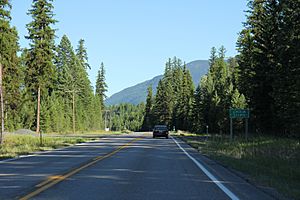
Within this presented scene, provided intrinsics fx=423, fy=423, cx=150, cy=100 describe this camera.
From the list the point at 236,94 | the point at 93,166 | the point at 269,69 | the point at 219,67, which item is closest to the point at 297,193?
the point at 93,166

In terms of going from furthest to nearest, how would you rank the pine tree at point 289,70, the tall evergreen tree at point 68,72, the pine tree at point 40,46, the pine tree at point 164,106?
the pine tree at point 164,106 → the tall evergreen tree at point 68,72 → the pine tree at point 40,46 → the pine tree at point 289,70

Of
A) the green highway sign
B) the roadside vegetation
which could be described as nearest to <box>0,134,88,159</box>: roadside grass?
the roadside vegetation

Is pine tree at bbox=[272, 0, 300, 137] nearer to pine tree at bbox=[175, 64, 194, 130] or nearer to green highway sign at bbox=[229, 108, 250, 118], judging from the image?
green highway sign at bbox=[229, 108, 250, 118]

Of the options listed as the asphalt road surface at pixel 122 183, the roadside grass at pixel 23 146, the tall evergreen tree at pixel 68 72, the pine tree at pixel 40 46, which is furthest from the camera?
the tall evergreen tree at pixel 68 72

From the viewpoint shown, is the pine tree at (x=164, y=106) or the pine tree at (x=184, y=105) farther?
the pine tree at (x=164, y=106)

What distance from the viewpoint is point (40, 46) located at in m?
55.5

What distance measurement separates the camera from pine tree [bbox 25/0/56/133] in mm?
55344

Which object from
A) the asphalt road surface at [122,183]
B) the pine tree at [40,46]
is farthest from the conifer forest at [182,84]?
the asphalt road surface at [122,183]

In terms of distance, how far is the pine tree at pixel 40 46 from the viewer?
5534 centimetres

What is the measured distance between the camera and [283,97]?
34844 mm

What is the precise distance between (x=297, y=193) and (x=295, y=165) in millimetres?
6486

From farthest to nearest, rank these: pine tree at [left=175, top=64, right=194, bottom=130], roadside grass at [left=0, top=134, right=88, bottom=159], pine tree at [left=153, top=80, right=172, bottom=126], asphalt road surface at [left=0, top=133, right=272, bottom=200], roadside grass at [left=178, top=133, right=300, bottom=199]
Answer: pine tree at [left=153, top=80, right=172, bottom=126], pine tree at [left=175, top=64, right=194, bottom=130], roadside grass at [left=0, top=134, right=88, bottom=159], roadside grass at [left=178, top=133, right=300, bottom=199], asphalt road surface at [left=0, top=133, right=272, bottom=200]

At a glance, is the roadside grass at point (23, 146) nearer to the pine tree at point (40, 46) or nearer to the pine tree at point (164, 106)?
the pine tree at point (40, 46)

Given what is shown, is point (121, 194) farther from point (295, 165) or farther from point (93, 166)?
point (295, 165)
